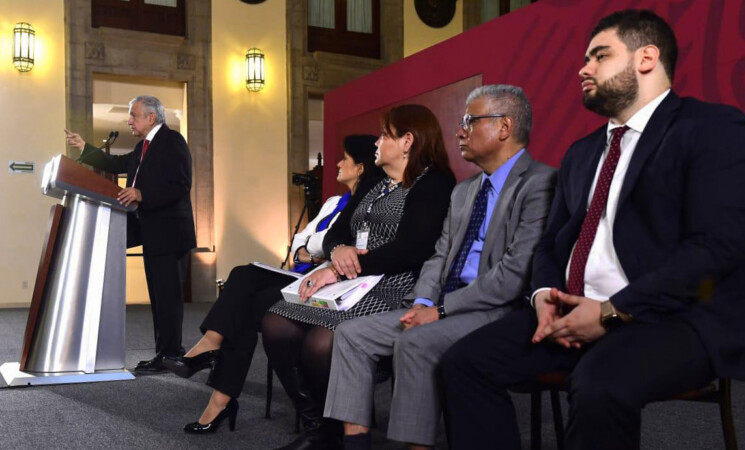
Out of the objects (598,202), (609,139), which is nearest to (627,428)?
(598,202)

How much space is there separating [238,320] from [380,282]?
0.68 meters

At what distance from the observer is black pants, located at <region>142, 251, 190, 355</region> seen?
409 centimetres

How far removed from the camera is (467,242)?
2186 millimetres

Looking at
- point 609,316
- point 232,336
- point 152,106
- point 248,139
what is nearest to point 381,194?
point 232,336

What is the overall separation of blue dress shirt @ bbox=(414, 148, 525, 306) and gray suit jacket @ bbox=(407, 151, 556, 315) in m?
0.03

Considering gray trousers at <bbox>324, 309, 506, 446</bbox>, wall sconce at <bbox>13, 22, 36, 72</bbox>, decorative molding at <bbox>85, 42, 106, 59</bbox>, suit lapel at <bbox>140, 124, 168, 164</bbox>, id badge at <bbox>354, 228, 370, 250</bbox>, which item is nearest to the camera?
gray trousers at <bbox>324, 309, 506, 446</bbox>

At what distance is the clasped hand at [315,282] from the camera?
2.37 m

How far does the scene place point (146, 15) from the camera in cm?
900

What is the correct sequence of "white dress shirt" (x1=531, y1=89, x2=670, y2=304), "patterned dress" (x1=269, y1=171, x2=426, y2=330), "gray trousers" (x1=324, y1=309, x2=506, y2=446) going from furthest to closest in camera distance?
"patterned dress" (x1=269, y1=171, x2=426, y2=330) < "gray trousers" (x1=324, y1=309, x2=506, y2=446) < "white dress shirt" (x1=531, y1=89, x2=670, y2=304)

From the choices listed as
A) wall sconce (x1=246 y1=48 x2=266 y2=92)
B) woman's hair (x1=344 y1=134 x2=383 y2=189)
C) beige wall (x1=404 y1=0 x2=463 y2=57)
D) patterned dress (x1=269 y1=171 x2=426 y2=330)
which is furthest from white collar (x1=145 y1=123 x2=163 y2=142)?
beige wall (x1=404 y1=0 x2=463 y2=57)

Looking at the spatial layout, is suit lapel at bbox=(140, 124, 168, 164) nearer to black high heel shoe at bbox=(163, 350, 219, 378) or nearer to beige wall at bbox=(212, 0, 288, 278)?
black high heel shoe at bbox=(163, 350, 219, 378)

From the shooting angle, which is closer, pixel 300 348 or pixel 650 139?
pixel 650 139

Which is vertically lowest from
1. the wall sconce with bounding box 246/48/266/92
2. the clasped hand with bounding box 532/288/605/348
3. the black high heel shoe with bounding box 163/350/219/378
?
the black high heel shoe with bounding box 163/350/219/378

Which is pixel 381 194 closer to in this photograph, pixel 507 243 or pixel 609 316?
pixel 507 243
